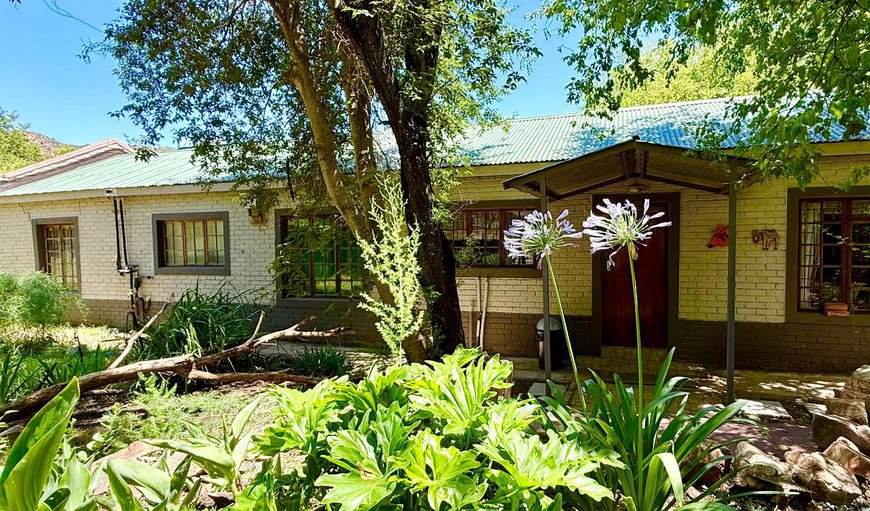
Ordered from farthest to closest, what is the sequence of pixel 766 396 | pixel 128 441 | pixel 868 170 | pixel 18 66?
pixel 18 66 → pixel 766 396 → pixel 868 170 → pixel 128 441

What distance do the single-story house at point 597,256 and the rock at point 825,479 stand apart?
2716 millimetres

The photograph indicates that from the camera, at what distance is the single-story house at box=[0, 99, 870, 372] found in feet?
19.8

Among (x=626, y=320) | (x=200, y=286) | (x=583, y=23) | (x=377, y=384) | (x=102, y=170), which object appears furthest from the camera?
(x=102, y=170)

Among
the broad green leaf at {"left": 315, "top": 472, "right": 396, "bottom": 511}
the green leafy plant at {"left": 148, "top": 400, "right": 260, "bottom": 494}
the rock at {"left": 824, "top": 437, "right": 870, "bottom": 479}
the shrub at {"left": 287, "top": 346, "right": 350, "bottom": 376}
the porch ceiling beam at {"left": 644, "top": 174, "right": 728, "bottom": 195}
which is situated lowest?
the shrub at {"left": 287, "top": 346, "right": 350, "bottom": 376}

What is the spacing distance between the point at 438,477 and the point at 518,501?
12.5 inches

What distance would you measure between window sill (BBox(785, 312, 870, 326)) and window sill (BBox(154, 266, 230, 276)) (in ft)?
31.3

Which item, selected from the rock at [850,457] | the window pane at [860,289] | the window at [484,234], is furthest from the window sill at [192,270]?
the window pane at [860,289]

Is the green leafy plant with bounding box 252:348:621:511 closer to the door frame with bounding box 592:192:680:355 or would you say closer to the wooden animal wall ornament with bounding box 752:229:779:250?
the door frame with bounding box 592:192:680:355

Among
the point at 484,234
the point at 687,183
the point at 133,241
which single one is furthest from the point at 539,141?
the point at 133,241

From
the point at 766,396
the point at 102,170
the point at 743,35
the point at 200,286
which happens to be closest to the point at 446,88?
the point at 743,35

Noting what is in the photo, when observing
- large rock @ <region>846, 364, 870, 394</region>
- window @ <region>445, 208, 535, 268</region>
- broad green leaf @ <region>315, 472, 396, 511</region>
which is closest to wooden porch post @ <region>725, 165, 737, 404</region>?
large rock @ <region>846, 364, 870, 394</region>

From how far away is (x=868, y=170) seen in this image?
4.39m

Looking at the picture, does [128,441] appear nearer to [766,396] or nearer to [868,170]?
[766,396]

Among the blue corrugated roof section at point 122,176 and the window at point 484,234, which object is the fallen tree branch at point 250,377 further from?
the blue corrugated roof section at point 122,176
